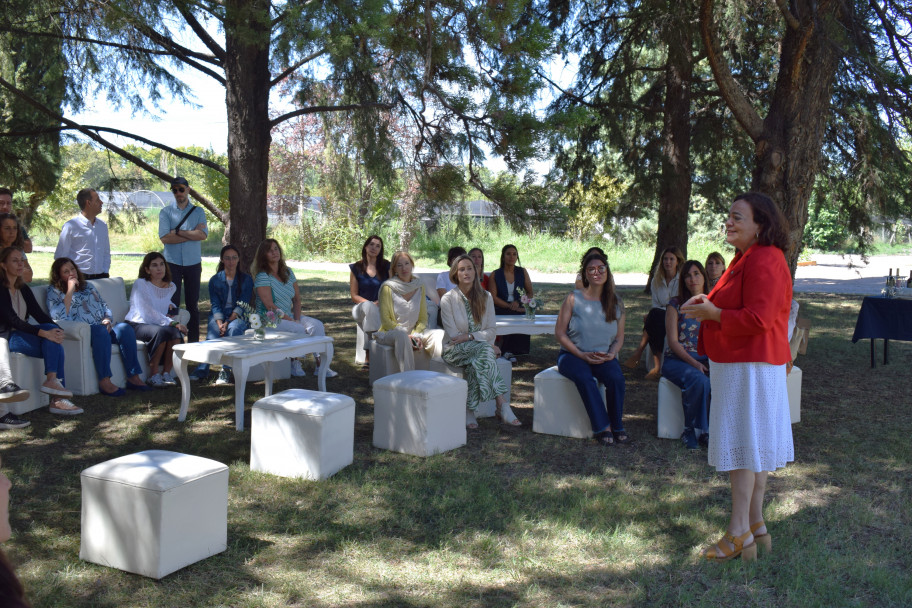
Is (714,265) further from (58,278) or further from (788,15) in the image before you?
(58,278)

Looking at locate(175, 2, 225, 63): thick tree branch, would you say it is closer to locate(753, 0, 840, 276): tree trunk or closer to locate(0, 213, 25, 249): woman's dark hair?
locate(0, 213, 25, 249): woman's dark hair

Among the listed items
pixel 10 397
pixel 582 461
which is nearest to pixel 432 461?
pixel 582 461

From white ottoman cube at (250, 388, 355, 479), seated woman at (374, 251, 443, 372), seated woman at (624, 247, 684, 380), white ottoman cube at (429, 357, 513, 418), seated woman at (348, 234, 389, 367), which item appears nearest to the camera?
white ottoman cube at (250, 388, 355, 479)

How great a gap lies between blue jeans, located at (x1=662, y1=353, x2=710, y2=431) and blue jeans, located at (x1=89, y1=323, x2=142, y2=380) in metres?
4.25

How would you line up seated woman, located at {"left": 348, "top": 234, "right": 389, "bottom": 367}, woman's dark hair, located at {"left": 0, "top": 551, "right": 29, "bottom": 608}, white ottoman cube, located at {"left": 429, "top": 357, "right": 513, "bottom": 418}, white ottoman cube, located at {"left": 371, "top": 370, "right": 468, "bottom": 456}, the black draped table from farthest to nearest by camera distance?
the black draped table, seated woman, located at {"left": 348, "top": 234, "right": 389, "bottom": 367}, white ottoman cube, located at {"left": 429, "top": 357, "right": 513, "bottom": 418}, white ottoman cube, located at {"left": 371, "top": 370, "right": 468, "bottom": 456}, woman's dark hair, located at {"left": 0, "top": 551, "right": 29, "bottom": 608}

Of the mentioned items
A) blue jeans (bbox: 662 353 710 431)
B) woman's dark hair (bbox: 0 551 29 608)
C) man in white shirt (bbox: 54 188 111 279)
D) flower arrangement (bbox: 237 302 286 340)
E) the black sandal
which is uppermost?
man in white shirt (bbox: 54 188 111 279)

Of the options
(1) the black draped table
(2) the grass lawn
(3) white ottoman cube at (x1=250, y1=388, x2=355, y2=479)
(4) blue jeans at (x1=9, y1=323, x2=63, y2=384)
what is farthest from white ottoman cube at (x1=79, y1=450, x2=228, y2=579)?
(1) the black draped table

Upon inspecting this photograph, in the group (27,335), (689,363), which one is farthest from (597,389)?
(27,335)

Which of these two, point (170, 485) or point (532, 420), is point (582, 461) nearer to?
point (532, 420)

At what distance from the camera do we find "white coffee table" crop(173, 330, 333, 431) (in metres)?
5.70

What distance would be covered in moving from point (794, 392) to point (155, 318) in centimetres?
514

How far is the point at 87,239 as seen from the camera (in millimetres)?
7543

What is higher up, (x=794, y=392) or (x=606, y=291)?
(x=606, y=291)

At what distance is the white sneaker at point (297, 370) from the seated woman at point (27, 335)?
204cm
